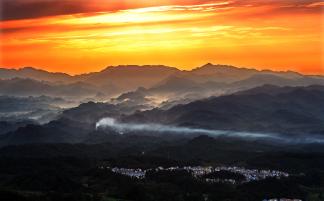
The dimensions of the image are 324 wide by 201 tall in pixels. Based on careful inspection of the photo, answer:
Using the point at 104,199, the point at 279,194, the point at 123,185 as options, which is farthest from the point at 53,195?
the point at 279,194

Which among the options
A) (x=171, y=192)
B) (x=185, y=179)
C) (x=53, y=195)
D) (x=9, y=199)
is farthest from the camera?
(x=185, y=179)

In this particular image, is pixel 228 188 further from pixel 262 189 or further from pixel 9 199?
pixel 9 199

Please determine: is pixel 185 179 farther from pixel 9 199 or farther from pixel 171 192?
pixel 9 199

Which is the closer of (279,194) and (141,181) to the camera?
(279,194)

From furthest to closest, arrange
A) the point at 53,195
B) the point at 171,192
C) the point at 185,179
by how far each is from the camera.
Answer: the point at 185,179 → the point at 171,192 → the point at 53,195

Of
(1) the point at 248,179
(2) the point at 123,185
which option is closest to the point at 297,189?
(1) the point at 248,179

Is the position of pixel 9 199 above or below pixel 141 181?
above

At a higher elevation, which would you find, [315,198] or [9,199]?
[9,199]

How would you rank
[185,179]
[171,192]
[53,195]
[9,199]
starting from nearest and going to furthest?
[9,199]
[53,195]
[171,192]
[185,179]

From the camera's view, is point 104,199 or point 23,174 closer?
point 104,199
